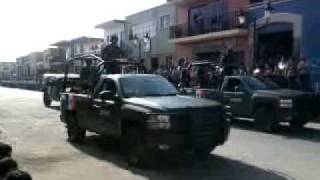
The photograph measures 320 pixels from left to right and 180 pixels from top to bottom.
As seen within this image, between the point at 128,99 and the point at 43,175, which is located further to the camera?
the point at 128,99

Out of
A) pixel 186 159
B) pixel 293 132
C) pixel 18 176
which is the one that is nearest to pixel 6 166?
pixel 18 176

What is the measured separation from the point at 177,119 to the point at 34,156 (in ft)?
11.7

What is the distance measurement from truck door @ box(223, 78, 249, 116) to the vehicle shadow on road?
18.4 feet

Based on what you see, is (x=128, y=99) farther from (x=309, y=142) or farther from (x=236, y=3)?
(x=236, y=3)

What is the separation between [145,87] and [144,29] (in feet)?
119

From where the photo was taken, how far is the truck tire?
981 cm

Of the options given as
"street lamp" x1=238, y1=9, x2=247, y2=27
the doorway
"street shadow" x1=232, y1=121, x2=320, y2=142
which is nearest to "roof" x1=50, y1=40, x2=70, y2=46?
"street lamp" x1=238, y1=9, x2=247, y2=27

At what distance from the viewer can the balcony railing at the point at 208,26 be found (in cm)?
3158

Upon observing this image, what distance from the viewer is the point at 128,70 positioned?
16.3 meters

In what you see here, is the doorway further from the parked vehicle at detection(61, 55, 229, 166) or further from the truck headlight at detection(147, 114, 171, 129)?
the truck headlight at detection(147, 114, 171, 129)

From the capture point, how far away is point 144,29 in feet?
155

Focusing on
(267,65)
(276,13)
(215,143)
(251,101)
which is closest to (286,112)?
(251,101)

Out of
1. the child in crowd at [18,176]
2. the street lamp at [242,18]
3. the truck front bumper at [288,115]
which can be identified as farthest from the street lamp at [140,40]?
the child in crowd at [18,176]

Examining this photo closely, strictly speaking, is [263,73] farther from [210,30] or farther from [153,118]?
[153,118]
